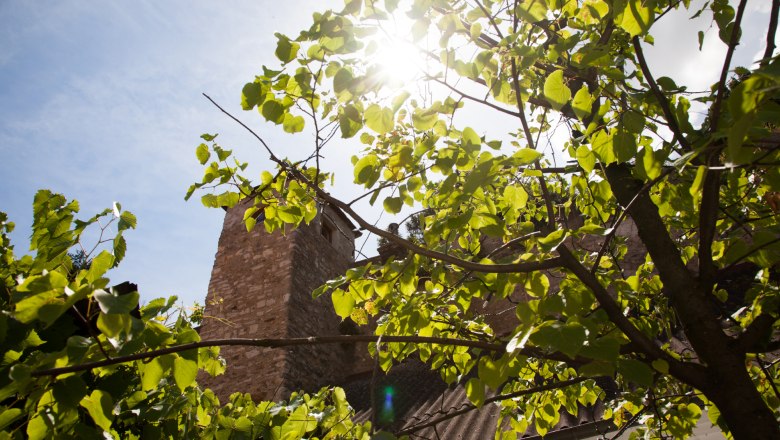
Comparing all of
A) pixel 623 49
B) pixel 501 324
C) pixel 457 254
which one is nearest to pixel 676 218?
pixel 623 49

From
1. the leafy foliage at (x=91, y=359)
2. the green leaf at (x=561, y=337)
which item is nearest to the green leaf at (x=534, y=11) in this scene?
the green leaf at (x=561, y=337)

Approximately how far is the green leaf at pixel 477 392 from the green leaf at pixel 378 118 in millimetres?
777

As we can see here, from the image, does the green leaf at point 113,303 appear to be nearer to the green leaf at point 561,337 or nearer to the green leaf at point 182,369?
the green leaf at point 182,369

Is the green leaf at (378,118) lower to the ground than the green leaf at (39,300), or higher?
higher

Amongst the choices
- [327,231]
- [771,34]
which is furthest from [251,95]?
[327,231]

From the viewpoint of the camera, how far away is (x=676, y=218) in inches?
94.0

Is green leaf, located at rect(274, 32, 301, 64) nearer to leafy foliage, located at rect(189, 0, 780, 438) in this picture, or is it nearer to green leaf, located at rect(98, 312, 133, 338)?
leafy foliage, located at rect(189, 0, 780, 438)

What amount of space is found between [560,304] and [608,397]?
316 centimetres

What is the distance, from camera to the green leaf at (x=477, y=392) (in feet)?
3.55

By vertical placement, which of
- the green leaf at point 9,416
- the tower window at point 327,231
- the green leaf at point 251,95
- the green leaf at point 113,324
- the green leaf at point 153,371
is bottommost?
the green leaf at point 9,416

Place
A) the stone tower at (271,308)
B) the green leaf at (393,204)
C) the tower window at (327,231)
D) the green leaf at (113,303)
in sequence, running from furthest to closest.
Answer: the tower window at (327,231), the stone tower at (271,308), the green leaf at (393,204), the green leaf at (113,303)

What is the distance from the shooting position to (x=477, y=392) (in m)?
1.11

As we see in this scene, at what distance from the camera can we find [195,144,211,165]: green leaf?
1735 mm

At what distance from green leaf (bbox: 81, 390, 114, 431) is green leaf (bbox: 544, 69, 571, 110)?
132cm
